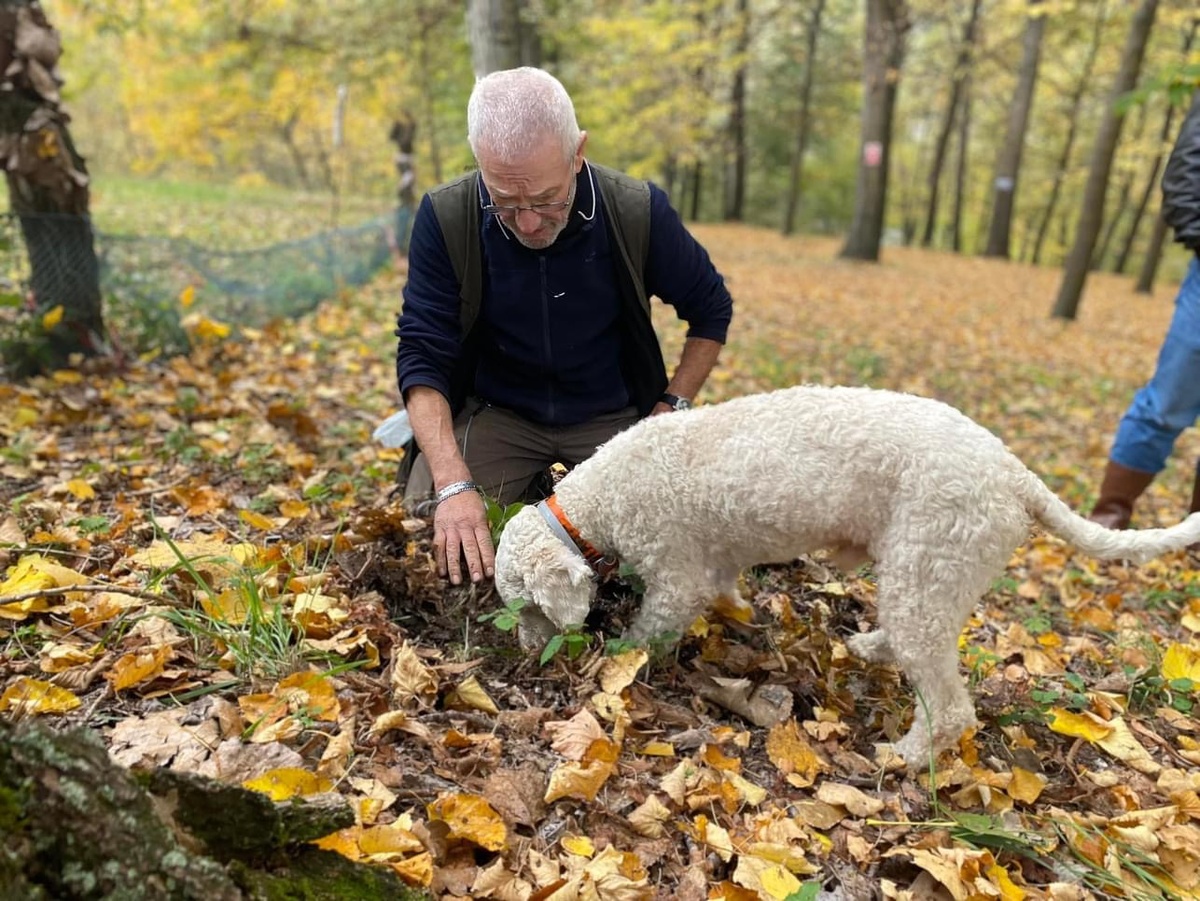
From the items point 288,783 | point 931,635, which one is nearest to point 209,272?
point 288,783

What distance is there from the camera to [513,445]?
142 inches

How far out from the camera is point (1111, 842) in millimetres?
2186

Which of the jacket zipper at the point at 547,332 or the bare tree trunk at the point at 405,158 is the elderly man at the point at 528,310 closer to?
the jacket zipper at the point at 547,332

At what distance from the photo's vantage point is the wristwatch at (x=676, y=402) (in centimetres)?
355

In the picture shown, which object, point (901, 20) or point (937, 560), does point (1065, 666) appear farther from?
point (901, 20)

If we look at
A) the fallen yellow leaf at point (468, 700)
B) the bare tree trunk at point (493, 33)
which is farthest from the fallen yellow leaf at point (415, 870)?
the bare tree trunk at point (493, 33)

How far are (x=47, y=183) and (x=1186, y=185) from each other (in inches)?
260

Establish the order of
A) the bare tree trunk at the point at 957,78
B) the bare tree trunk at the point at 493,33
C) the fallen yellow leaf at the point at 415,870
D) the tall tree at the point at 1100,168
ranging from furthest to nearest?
the bare tree trunk at the point at 957,78 < the tall tree at the point at 1100,168 < the bare tree trunk at the point at 493,33 < the fallen yellow leaf at the point at 415,870

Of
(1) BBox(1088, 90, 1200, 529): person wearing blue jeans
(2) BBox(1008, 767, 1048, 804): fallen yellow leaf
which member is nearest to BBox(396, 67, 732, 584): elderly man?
(2) BBox(1008, 767, 1048, 804): fallen yellow leaf

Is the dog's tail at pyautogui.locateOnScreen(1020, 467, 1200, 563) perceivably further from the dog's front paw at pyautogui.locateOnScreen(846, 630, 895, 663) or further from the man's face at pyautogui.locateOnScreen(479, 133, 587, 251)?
the man's face at pyautogui.locateOnScreen(479, 133, 587, 251)

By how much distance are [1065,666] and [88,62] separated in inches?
966

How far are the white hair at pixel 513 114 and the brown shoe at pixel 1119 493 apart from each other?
399 centimetres

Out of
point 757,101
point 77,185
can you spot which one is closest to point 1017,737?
point 77,185

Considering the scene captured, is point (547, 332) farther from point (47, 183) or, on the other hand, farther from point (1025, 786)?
point (47, 183)
